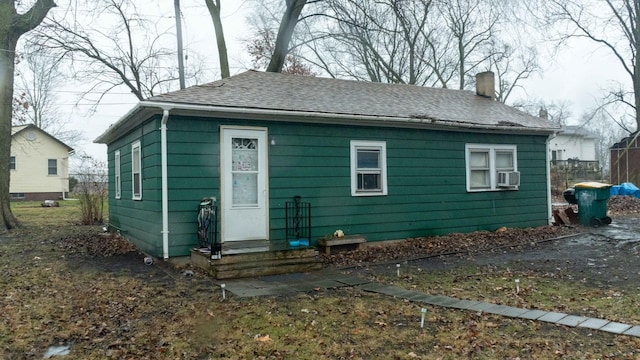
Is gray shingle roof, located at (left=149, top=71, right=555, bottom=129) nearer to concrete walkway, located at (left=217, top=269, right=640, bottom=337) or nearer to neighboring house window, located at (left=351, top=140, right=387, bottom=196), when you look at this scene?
neighboring house window, located at (left=351, top=140, right=387, bottom=196)

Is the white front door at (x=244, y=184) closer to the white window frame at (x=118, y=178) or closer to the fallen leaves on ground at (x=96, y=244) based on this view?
the fallen leaves on ground at (x=96, y=244)

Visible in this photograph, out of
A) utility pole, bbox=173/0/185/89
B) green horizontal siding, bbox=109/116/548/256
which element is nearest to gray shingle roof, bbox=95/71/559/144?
green horizontal siding, bbox=109/116/548/256

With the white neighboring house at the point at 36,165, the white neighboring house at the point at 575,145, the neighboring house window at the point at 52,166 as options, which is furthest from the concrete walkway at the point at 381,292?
the white neighboring house at the point at 575,145

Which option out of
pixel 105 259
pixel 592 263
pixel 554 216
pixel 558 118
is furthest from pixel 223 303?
pixel 558 118

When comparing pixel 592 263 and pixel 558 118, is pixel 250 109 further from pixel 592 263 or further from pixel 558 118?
pixel 558 118

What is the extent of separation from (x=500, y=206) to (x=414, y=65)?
55.8 ft

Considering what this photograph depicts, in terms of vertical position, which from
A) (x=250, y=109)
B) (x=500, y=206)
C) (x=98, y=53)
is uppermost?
(x=98, y=53)

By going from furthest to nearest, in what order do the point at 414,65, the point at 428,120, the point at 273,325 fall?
the point at 414,65, the point at 428,120, the point at 273,325

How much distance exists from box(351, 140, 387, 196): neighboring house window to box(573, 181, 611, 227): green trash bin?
6.43 metres

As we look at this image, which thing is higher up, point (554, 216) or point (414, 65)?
point (414, 65)

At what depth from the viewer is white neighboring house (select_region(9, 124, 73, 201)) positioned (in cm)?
3069

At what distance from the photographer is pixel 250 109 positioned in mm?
8383

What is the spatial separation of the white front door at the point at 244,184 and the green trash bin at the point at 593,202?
30.3 feet

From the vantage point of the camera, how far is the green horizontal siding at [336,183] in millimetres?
8203
